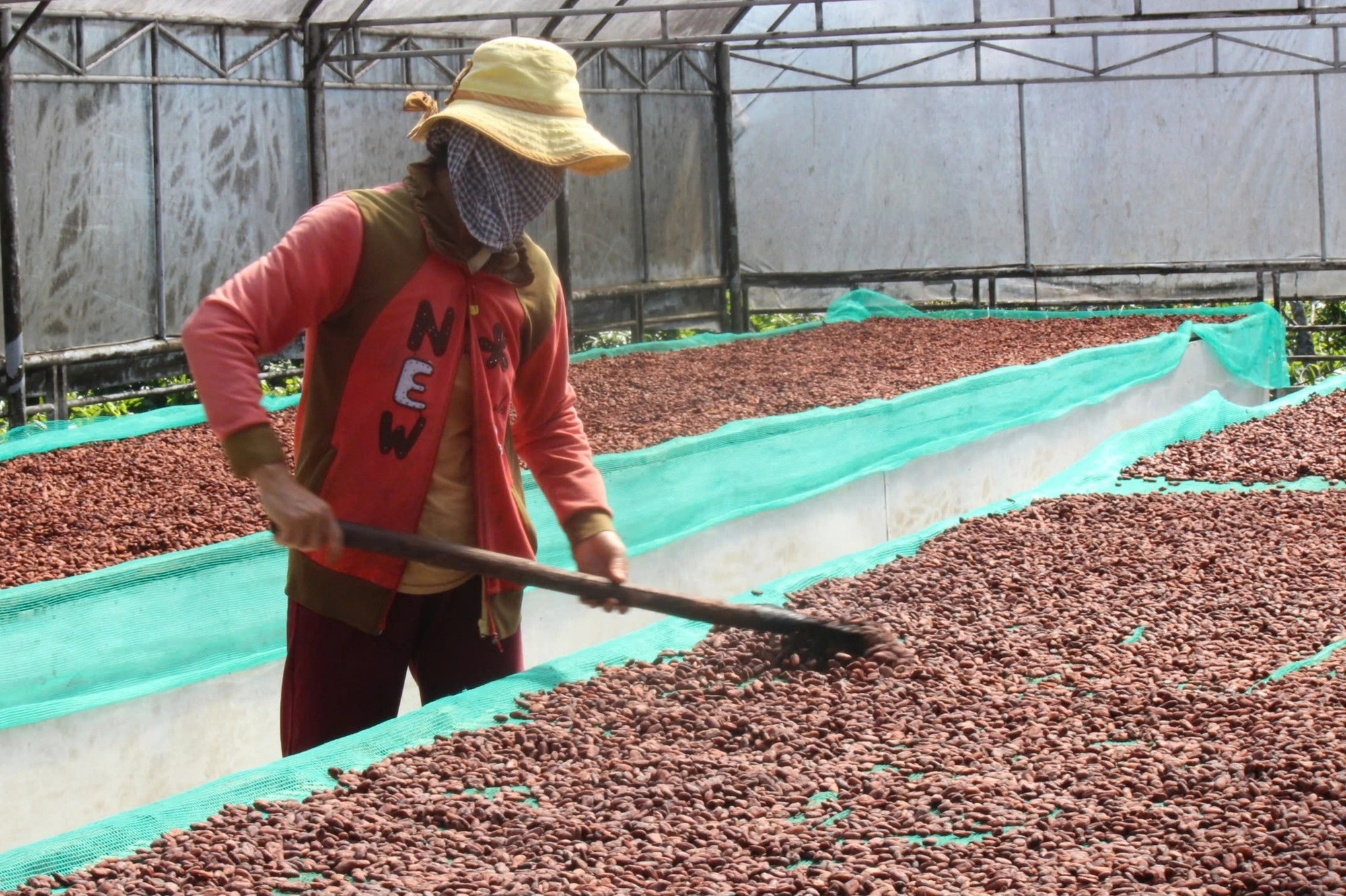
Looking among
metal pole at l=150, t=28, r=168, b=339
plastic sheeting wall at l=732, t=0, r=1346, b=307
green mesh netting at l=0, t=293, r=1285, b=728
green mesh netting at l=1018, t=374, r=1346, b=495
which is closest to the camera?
green mesh netting at l=0, t=293, r=1285, b=728

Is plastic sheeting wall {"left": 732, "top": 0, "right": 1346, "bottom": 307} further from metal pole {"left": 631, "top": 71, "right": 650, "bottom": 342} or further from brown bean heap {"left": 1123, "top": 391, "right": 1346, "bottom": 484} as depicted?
brown bean heap {"left": 1123, "top": 391, "right": 1346, "bottom": 484}

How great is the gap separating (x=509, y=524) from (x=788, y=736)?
27.2 inches

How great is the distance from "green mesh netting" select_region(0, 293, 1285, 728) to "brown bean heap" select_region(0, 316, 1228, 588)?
2.52 ft

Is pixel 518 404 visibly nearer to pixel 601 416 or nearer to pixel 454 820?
pixel 454 820

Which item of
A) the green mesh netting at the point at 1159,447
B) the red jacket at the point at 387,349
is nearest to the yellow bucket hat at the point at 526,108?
the red jacket at the point at 387,349

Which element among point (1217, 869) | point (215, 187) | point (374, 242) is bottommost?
point (1217, 869)

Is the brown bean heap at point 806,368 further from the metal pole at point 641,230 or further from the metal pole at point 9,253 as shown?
the metal pole at point 9,253

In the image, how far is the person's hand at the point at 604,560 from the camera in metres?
2.61

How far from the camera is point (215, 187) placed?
863cm

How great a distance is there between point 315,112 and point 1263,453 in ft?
19.9

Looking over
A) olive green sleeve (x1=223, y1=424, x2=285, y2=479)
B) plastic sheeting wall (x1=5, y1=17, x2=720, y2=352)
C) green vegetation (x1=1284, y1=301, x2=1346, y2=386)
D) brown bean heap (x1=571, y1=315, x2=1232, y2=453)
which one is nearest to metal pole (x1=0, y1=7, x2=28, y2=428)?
plastic sheeting wall (x1=5, y1=17, x2=720, y2=352)

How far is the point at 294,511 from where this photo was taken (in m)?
2.18

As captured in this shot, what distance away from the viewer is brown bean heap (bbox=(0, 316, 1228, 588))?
4648mm

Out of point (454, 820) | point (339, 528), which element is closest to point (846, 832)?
point (454, 820)
